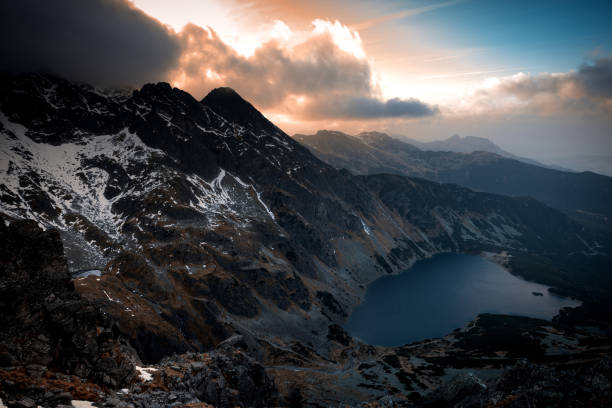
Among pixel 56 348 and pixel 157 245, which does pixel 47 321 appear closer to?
pixel 56 348

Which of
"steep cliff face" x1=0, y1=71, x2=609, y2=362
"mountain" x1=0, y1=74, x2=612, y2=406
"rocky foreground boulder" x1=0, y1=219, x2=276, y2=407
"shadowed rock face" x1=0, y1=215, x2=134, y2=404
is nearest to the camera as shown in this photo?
"rocky foreground boulder" x1=0, y1=219, x2=276, y2=407

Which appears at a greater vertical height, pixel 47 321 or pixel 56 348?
pixel 47 321

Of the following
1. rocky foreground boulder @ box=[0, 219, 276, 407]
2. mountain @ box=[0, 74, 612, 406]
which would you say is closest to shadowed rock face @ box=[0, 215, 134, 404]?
rocky foreground boulder @ box=[0, 219, 276, 407]

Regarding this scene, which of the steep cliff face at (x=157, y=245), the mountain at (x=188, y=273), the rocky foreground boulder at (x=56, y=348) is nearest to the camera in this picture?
the rocky foreground boulder at (x=56, y=348)

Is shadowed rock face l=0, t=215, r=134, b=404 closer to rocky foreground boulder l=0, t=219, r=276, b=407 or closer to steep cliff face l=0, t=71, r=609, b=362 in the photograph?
rocky foreground boulder l=0, t=219, r=276, b=407

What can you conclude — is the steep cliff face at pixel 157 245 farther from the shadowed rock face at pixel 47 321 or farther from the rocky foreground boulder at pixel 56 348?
the shadowed rock face at pixel 47 321

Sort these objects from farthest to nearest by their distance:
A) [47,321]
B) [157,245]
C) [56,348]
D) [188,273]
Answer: [157,245]
[188,273]
[47,321]
[56,348]

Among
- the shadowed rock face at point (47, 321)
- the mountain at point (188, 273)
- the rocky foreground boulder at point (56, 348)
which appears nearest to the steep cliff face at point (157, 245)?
the mountain at point (188, 273)

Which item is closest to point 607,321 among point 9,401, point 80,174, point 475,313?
point 475,313

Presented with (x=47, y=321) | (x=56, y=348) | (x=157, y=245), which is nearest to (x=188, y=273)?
(x=157, y=245)

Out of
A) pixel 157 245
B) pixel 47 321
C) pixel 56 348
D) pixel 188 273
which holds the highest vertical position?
pixel 47 321

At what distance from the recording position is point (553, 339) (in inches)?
5271

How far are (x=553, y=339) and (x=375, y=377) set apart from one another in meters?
85.9

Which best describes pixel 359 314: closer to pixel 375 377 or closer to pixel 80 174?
pixel 375 377
